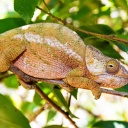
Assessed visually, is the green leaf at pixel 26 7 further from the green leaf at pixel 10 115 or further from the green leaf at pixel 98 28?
the green leaf at pixel 98 28

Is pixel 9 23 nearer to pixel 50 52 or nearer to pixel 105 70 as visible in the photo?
pixel 50 52

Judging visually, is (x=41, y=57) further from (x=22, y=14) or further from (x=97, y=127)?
(x=97, y=127)

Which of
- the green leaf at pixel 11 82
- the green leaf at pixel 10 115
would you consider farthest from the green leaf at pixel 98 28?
the green leaf at pixel 11 82

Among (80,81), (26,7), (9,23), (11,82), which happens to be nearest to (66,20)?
(11,82)

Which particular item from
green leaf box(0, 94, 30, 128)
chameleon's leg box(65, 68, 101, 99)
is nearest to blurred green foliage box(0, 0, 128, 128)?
green leaf box(0, 94, 30, 128)

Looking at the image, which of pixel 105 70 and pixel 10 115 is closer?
pixel 105 70

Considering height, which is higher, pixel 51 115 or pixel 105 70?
pixel 105 70

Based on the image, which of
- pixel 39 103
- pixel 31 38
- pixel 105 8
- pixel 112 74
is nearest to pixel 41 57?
pixel 31 38
